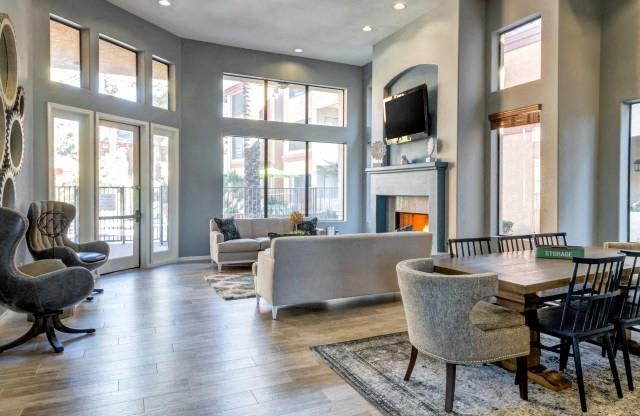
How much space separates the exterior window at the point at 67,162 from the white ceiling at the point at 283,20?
214 cm

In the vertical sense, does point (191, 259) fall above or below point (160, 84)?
below

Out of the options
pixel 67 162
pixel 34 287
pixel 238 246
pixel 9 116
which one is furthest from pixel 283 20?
pixel 34 287

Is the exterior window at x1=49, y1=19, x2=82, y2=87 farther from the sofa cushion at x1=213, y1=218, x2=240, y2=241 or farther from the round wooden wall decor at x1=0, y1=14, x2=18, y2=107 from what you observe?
the sofa cushion at x1=213, y1=218, x2=240, y2=241

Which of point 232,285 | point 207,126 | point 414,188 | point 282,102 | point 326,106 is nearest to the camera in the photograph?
point 232,285

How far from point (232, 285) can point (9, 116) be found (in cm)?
320

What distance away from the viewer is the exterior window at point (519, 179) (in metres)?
5.55

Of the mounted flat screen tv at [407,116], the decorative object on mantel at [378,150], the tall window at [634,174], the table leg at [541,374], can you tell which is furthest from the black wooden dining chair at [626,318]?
the decorative object on mantel at [378,150]

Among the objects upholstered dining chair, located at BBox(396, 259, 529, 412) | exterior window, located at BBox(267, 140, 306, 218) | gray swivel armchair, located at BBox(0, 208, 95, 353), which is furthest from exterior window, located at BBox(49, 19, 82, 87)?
upholstered dining chair, located at BBox(396, 259, 529, 412)

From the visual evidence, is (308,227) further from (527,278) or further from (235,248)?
(527,278)

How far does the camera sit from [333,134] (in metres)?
9.23

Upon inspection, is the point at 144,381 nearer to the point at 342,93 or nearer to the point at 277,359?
the point at 277,359

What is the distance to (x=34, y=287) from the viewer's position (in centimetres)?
Answer: 317

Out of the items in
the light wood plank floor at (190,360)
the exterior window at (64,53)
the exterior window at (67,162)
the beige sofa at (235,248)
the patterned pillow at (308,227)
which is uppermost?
the exterior window at (64,53)

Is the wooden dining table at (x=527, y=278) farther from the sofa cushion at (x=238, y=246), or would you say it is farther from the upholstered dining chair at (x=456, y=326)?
the sofa cushion at (x=238, y=246)
